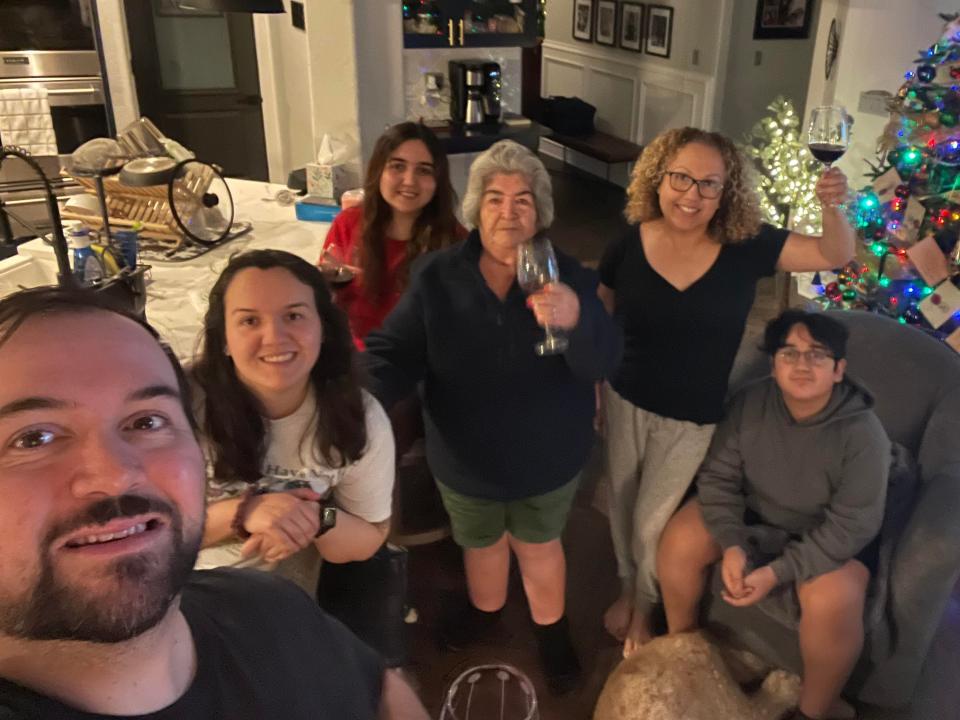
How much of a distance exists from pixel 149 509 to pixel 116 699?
0.62 ft

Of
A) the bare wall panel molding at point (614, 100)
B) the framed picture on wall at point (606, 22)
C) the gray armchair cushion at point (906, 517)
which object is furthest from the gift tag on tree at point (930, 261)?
the framed picture on wall at point (606, 22)

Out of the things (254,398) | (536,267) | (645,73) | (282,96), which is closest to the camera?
(254,398)

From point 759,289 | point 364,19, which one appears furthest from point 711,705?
point 759,289

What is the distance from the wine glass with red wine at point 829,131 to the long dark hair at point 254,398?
4.29 ft

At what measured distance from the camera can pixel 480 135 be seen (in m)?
3.76

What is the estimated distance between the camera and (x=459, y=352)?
5.37 ft

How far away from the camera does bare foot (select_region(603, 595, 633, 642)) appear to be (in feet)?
7.34

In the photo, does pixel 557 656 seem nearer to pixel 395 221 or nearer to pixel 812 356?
pixel 812 356

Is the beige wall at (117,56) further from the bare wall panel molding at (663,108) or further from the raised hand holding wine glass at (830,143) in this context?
the raised hand holding wine glass at (830,143)

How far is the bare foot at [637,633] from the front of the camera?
2.16 m

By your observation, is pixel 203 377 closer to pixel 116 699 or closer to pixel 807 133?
pixel 116 699

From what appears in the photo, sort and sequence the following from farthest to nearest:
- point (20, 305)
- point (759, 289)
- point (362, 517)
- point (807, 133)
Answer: point (759, 289) → point (807, 133) → point (362, 517) → point (20, 305)

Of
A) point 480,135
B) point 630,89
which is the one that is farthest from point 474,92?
point 630,89

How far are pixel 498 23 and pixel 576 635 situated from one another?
2.92m
